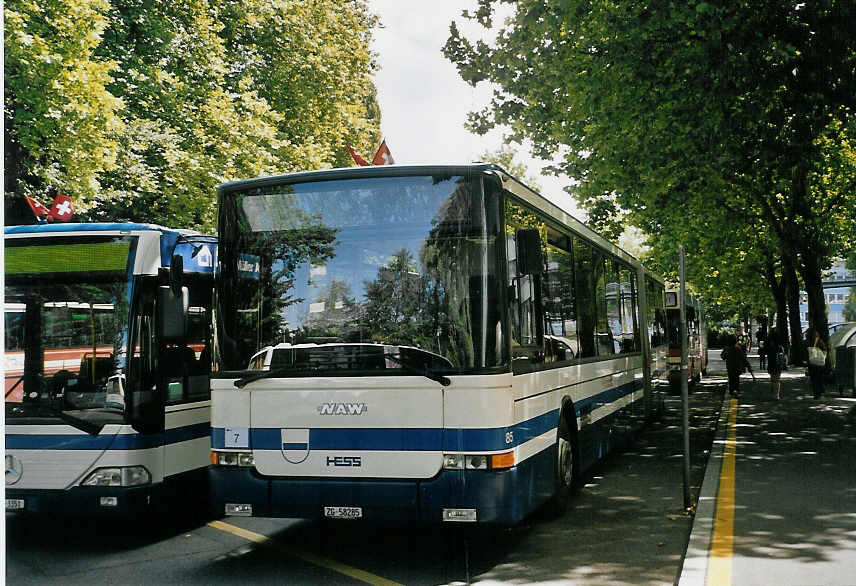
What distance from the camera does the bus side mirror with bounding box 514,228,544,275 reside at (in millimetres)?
7230

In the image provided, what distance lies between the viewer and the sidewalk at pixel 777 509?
21.9ft

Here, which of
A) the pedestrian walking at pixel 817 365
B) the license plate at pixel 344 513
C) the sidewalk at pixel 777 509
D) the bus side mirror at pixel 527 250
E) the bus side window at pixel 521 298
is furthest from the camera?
the pedestrian walking at pixel 817 365

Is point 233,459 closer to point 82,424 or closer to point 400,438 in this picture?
point 400,438

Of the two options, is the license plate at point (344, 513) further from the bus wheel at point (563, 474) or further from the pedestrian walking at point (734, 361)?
the pedestrian walking at point (734, 361)

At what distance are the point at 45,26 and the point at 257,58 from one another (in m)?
10.6

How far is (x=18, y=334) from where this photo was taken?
26.3ft

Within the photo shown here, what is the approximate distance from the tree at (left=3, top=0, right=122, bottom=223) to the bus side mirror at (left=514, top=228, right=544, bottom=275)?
1370cm

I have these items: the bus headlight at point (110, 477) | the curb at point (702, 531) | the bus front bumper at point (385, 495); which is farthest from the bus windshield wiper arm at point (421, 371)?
the bus headlight at point (110, 477)

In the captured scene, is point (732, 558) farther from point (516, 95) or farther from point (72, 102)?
point (72, 102)

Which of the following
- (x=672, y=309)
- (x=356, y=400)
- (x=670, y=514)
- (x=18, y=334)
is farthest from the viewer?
(x=672, y=309)

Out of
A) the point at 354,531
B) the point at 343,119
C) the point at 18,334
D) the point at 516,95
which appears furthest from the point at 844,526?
the point at 343,119

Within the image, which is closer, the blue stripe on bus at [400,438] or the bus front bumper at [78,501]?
the blue stripe on bus at [400,438]

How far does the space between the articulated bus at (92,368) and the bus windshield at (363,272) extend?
968 millimetres

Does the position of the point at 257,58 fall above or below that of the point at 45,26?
above
